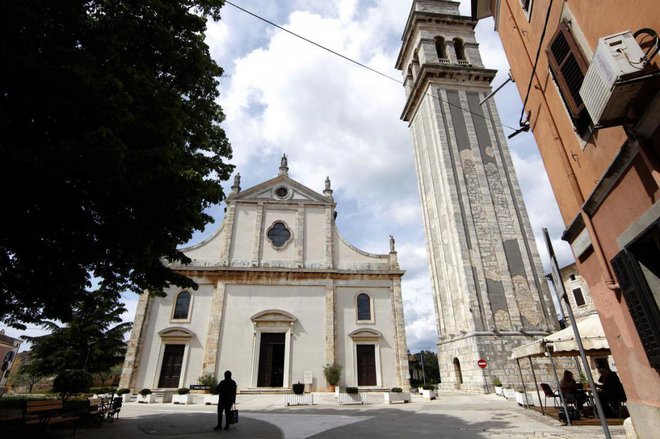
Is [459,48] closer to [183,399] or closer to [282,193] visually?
[282,193]

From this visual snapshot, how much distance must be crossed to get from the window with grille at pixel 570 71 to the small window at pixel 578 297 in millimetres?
32270

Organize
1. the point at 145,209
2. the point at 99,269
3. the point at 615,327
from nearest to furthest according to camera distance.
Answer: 1. the point at 615,327
2. the point at 145,209
3. the point at 99,269

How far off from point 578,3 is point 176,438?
33.2 feet

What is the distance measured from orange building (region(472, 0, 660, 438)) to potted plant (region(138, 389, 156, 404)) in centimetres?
1707

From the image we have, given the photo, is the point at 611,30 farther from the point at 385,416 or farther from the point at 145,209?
the point at 385,416

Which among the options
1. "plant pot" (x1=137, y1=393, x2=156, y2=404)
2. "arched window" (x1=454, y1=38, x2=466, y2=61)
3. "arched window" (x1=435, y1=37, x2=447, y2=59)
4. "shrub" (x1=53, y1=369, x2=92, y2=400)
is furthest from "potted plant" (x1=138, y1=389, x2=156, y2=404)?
"arched window" (x1=454, y1=38, x2=466, y2=61)

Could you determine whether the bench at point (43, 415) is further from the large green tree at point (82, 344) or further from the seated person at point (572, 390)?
the large green tree at point (82, 344)

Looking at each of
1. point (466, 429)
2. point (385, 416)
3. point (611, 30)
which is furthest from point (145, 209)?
point (385, 416)

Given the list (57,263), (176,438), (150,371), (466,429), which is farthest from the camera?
(150,371)

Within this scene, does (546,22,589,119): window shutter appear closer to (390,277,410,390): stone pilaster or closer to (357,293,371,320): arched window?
(390,277,410,390): stone pilaster

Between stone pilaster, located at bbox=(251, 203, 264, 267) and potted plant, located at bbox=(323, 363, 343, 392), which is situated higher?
stone pilaster, located at bbox=(251, 203, 264, 267)

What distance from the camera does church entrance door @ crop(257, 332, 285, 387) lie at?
17.9 meters

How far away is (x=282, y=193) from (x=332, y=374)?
1161 cm

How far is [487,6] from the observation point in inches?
358
